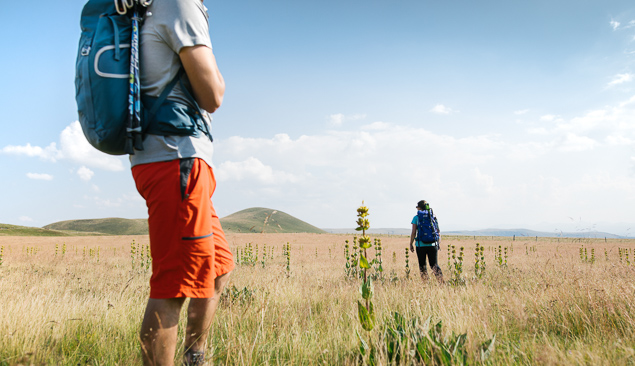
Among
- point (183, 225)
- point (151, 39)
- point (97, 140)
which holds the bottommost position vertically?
point (183, 225)

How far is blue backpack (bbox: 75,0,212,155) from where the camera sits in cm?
167

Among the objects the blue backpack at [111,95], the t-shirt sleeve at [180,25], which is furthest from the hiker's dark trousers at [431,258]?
the t-shirt sleeve at [180,25]

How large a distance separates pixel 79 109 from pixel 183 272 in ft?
3.52

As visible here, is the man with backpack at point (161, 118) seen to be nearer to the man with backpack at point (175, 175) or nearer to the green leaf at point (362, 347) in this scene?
the man with backpack at point (175, 175)

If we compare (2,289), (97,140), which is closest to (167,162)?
(97,140)

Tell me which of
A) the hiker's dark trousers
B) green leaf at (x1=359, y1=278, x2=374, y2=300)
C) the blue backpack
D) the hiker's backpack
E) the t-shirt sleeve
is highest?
the t-shirt sleeve

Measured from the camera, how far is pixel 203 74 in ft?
5.87

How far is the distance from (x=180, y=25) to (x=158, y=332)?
162cm

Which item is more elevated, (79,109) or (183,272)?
(79,109)

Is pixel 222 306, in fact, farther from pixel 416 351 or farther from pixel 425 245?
pixel 425 245

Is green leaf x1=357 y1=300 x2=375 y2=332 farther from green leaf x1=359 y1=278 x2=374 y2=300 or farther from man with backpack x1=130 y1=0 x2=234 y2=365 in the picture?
man with backpack x1=130 y1=0 x2=234 y2=365

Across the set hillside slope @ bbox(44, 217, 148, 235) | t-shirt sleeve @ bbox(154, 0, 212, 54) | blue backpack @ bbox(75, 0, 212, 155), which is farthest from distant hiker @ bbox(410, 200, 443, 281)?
hillside slope @ bbox(44, 217, 148, 235)

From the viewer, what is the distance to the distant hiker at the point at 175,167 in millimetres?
1669

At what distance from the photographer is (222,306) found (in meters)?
4.29
